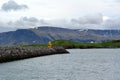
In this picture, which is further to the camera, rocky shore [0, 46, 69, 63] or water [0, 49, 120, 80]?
rocky shore [0, 46, 69, 63]

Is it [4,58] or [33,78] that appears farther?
[4,58]

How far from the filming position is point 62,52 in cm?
16800

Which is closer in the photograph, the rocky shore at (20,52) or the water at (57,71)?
the water at (57,71)

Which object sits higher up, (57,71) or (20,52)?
(20,52)

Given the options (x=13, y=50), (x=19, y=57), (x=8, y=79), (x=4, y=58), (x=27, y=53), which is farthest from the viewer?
(x=27, y=53)

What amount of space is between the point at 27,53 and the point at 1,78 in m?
61.9

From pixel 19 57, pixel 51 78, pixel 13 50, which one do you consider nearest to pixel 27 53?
pixel 19 57

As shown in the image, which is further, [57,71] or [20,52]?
[20,52]

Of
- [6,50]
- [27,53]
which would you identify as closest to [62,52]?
[27,53]

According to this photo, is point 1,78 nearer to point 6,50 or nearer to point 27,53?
point 6,50

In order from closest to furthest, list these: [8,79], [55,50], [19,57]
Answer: [8,79] → [19,57] → [55,50]

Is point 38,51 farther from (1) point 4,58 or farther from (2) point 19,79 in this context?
(2) point 19,79

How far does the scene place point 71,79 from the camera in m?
48.6

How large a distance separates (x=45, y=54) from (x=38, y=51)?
11626 mm
